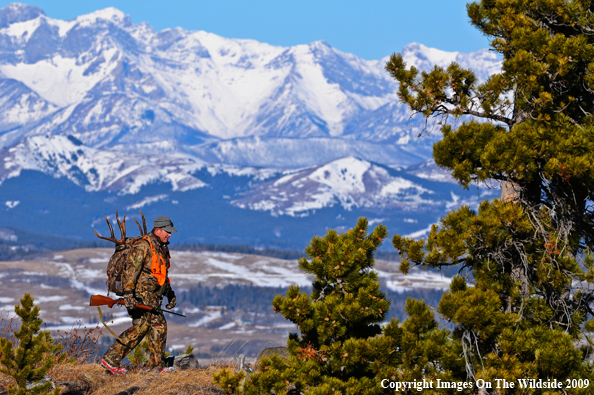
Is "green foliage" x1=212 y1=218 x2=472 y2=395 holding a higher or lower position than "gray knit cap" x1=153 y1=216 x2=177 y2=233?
lower

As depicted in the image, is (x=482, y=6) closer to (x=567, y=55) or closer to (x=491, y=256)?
(x=567, y=55)

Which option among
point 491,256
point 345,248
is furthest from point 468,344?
point 345,248

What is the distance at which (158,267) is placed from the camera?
1528cm

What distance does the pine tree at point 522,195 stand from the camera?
12094 millimetres

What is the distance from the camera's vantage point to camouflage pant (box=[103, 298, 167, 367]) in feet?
49.9

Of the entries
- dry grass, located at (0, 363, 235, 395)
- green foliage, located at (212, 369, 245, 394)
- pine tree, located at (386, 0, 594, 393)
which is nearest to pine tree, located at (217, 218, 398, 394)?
green foliage, located at (212, 369, 245, 394)

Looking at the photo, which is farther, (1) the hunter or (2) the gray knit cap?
(2) the gray knit cap

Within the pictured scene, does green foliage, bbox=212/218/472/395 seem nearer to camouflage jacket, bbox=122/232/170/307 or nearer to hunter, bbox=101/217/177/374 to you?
hunter, bbox=101/217/177/374

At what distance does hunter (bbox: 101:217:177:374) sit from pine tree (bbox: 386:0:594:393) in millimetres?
5591

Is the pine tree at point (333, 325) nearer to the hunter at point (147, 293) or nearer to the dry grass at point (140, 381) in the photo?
the dry grass at point (140, 381)

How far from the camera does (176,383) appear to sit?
1434 cm

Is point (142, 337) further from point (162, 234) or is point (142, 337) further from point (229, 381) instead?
point (229, 381)

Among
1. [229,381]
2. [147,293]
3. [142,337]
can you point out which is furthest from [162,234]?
[229,381]

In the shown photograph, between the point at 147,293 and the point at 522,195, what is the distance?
8.80 m
